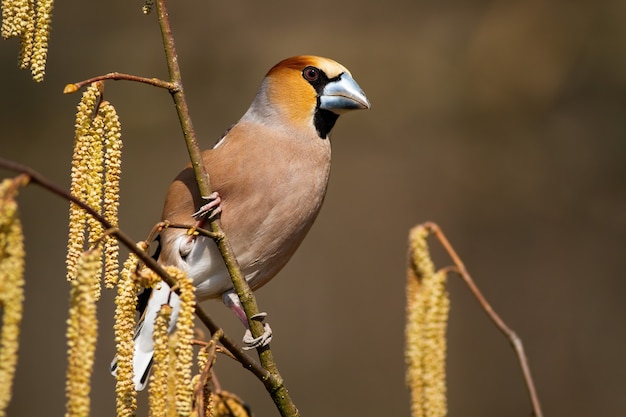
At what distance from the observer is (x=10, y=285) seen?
1056 millimetres

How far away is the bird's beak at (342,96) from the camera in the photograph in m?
2.79

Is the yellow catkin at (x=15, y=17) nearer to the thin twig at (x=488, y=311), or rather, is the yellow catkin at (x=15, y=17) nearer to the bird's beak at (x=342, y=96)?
the thin twig at (x=488, y=311)

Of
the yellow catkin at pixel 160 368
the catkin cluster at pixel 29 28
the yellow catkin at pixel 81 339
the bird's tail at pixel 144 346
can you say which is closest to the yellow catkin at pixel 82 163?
the catkin cluster at pixel 29 28

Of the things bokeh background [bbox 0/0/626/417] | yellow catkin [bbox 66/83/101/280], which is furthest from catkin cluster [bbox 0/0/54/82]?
bokeh background [bbox 0/0/626/417]

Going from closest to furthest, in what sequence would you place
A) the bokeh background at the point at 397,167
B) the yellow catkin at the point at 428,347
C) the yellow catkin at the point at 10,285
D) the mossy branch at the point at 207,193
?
the yellow catkin at the point at 10,285 → the yellow catkin at the point at 428,347 → the mossy branch at the point at 207,193 → the bokeh background at the point at 397,167

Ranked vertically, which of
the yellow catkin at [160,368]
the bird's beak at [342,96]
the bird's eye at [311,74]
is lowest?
the yellow catkin at [160,368]

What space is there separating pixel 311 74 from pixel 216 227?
1.15 m

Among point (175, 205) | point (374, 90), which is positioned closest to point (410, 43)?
point (374, 90)

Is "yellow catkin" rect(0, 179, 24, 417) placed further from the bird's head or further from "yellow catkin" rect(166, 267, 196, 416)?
the bird's head

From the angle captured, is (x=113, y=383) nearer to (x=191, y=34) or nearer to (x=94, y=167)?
Result: (x=191, y=34)

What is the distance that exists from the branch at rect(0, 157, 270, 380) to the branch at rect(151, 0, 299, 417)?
4 cm

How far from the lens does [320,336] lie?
228 inches

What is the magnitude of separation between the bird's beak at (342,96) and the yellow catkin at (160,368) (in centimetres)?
156

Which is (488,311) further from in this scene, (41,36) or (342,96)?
Answer: (342,96)
